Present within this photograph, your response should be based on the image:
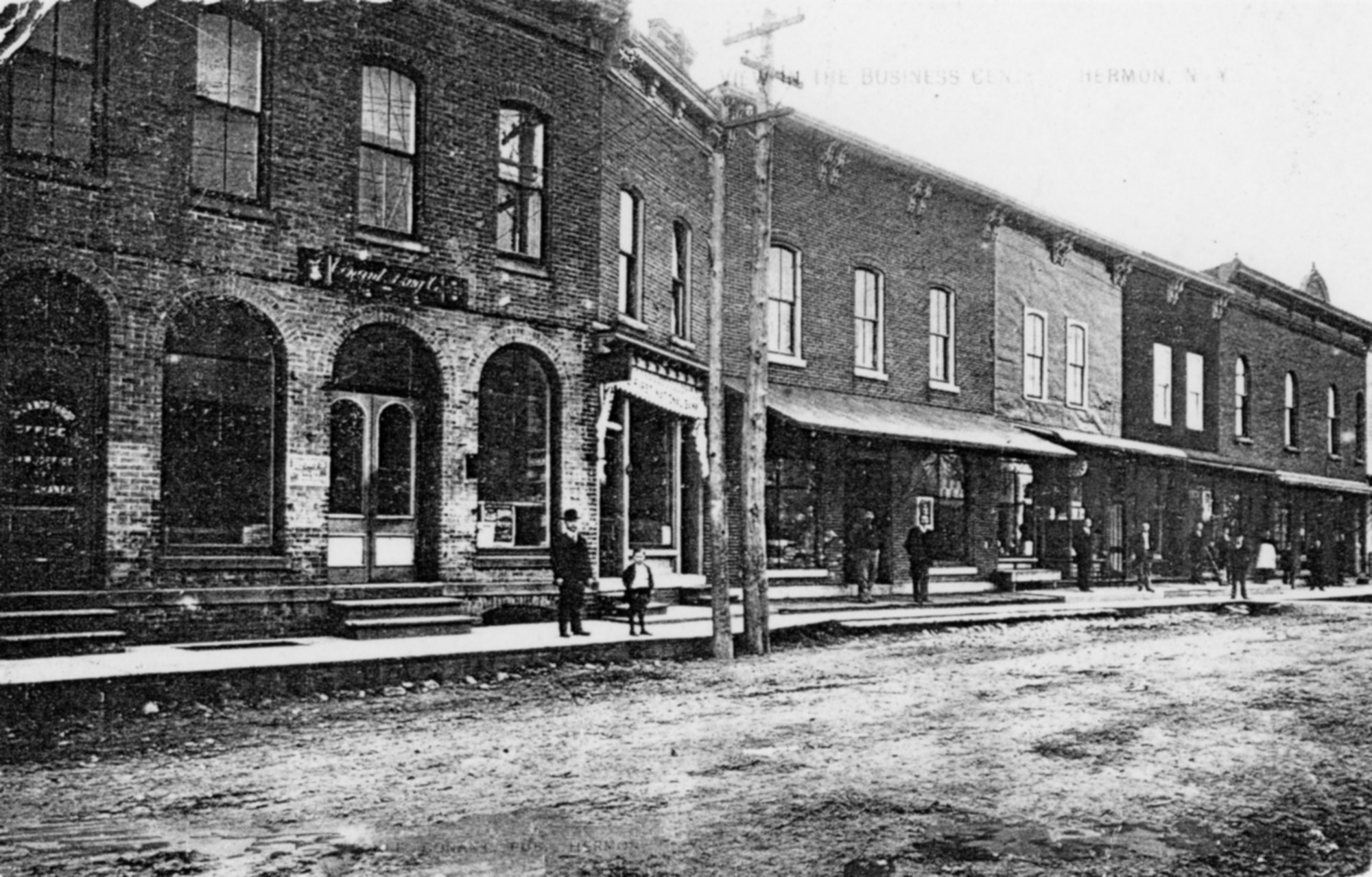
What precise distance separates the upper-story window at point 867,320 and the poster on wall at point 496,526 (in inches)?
366

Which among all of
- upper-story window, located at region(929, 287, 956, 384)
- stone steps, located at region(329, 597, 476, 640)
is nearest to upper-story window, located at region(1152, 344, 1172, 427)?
upper-story window, located at region(929, 287, 956, 384)

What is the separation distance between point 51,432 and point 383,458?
393 centimetres

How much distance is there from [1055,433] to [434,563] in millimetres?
16565

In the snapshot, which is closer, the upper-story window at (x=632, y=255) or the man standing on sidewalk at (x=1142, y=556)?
the upper-story window at (x=632, y=255)

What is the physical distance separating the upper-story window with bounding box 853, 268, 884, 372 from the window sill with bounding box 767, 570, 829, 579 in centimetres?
411

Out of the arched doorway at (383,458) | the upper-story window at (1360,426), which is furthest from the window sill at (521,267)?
the upper-story window at (1360,426)

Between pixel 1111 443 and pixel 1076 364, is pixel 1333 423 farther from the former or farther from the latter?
pixel 1111 443

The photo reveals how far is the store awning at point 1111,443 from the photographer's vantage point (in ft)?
90.1

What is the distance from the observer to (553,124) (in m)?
16.8

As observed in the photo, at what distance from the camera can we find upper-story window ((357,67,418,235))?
15.0 m

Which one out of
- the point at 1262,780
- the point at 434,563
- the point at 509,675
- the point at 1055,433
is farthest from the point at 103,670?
the point at 1055,433

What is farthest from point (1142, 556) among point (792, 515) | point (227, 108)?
point (227, 108)

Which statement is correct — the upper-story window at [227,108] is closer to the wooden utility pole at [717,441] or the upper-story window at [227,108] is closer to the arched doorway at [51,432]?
the arched doorway at [51,432]

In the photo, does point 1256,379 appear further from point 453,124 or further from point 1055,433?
point 453,124
